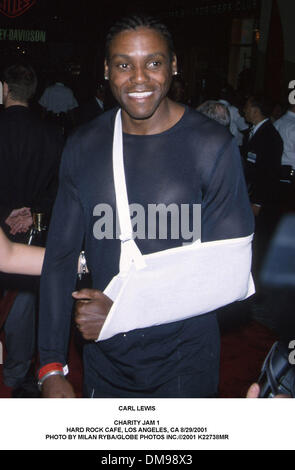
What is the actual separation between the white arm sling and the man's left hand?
0.02 m

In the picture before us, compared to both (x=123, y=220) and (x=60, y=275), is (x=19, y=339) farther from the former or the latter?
(x=123, y=220)

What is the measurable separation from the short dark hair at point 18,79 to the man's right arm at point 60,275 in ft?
7.06

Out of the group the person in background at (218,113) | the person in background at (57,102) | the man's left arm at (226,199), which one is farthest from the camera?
the person in background at (57,102)

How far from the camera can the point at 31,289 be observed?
3.46m

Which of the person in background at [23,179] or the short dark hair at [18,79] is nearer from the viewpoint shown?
the person in background at [23,179]

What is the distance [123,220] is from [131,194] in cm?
9

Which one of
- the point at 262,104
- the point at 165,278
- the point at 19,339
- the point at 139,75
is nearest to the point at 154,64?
the point at 139,75

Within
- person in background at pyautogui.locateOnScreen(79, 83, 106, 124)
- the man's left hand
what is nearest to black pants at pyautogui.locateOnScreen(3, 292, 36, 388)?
the man's left hand

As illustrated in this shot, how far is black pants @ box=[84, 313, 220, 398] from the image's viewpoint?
1.55m

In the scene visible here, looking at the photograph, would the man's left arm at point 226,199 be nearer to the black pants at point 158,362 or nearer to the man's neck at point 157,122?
the man's neck at point 157,122

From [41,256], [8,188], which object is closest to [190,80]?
[8,188]

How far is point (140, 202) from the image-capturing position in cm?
151

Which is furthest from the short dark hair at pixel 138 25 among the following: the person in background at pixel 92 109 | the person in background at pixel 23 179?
the person in background at pixel 92 109

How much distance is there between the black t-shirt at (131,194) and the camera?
4.82 feet
